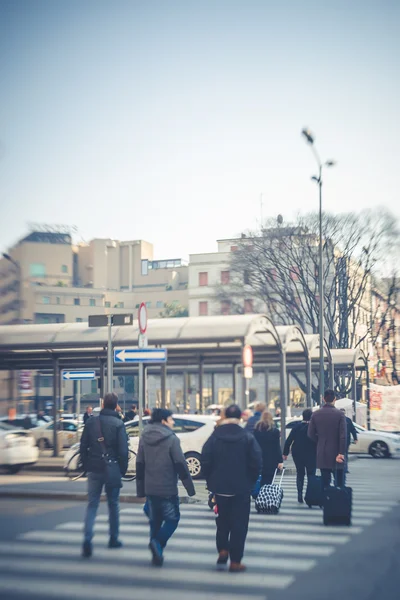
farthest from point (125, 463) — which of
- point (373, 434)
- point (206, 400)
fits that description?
point (206, 400)

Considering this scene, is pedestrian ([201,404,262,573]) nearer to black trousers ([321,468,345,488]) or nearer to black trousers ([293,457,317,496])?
black trousers ([321,468,345,488])

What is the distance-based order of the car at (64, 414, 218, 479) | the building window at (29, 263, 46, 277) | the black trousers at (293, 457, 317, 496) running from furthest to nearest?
the car at (64, 414, 218, 479) → the black trousers at (293, 457, 317, 496) → the building window at (29, 263, 46, 277)

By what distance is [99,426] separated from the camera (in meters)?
10.1

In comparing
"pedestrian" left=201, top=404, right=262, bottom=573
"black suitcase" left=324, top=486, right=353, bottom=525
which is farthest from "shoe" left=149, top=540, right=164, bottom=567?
"black suitcase" left=324, top=486, right=353, bottom=525

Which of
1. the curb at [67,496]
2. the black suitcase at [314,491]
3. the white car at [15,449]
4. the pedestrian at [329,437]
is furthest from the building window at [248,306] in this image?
the pedestrian at [329,437]

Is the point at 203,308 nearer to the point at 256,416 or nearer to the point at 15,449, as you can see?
the point at 15,449

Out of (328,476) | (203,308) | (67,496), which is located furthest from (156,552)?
(203,308)

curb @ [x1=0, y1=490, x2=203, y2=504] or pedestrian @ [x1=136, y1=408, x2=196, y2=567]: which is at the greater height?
pedestrian @ [x1=136, y1=408, x2=196, y2=567]

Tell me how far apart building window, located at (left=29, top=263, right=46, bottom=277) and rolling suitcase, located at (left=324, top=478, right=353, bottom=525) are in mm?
7453

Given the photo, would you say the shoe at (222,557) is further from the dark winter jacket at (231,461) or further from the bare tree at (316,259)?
the bare tree at (316,259)

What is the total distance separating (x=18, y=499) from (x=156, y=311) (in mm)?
86367

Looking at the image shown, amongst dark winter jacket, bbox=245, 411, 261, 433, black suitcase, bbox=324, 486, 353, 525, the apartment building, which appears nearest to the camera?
black suitcase, bbox=324, 486, 353, 525

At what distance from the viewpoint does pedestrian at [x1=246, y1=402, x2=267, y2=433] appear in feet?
50.2

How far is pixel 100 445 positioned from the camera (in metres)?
9.98
